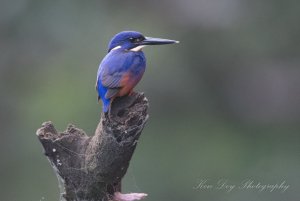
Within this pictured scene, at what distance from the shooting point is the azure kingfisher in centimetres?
498

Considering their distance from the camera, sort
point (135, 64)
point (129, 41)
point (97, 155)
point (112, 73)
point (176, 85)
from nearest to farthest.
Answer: point (97, 155)
point (112, 73)
point (135, 64)
point (129, 41)
point (176, 85)

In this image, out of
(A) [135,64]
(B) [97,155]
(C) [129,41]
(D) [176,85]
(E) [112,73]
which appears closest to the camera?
(B) [97,155]

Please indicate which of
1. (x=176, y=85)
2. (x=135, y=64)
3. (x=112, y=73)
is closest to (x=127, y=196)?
(x=112, y=73)

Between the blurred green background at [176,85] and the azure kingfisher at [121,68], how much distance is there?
351cm

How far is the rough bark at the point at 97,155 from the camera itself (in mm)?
4387

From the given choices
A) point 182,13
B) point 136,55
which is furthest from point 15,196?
point 136,55

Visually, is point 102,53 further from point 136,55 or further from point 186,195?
point 136,55

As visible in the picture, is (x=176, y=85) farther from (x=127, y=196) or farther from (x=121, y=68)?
(x=127, y=196)

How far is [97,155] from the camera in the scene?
4.42 m

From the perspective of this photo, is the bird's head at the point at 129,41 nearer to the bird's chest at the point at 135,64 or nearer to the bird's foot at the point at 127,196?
the bird's chest at the point at 135,64

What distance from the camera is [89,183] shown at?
14.5 ft

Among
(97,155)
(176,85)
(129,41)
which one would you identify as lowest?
(176,85)

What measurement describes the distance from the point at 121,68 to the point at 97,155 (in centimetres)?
89

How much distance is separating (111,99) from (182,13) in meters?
5.90
